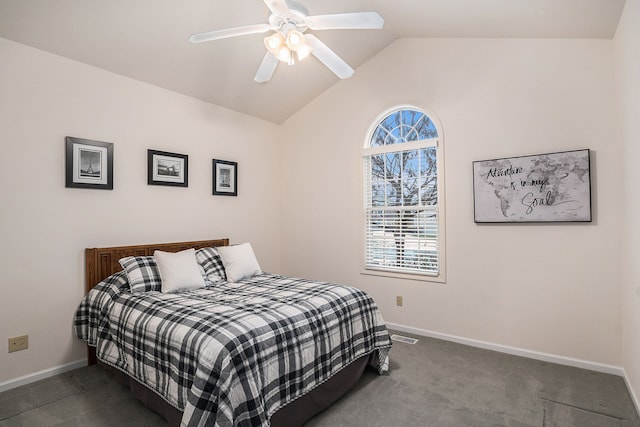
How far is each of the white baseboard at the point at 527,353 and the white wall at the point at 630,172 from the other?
0.16 m

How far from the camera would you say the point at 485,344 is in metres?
3.30

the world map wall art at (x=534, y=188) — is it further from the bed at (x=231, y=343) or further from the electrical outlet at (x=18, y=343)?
the electrical outlet at (x=18, y=343)

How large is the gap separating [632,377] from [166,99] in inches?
180

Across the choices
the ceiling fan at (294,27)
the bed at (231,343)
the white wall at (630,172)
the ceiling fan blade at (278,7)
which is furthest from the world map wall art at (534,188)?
the ceiling fan blade at (278,7)

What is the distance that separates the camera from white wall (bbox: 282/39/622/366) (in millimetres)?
2777

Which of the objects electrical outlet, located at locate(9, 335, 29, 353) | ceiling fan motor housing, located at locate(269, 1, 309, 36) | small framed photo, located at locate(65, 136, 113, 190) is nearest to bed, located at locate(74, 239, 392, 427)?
electrical outlet, located at locate(9, 335, 29, 353)

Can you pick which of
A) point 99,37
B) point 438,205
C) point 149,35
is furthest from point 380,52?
point 99,37

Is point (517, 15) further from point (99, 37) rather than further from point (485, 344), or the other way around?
point (99, 37)

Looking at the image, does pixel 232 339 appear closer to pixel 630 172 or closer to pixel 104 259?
pixel 104 259

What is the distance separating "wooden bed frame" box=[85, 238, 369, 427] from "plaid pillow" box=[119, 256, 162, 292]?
0.69 ft

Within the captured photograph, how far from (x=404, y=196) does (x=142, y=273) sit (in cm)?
268

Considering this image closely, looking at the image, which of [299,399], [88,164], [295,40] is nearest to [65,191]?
[88,164]

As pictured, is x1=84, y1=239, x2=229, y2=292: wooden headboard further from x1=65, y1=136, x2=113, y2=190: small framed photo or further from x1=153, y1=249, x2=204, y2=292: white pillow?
x1=65, y1=136, x2=113, y2=190: small framed photo

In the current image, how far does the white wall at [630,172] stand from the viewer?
7.17ft
